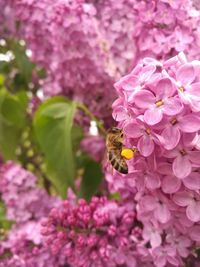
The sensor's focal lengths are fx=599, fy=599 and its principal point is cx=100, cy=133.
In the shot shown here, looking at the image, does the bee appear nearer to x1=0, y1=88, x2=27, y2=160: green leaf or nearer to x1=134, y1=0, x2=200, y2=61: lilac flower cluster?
x1=134, y1=0, x2=200, y2=61: lilac flower cluster

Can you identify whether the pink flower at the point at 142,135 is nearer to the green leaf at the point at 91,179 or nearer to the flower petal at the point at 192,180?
the flower petal at the point at 192,180

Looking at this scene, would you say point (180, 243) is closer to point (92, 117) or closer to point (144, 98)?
point (144, 98)

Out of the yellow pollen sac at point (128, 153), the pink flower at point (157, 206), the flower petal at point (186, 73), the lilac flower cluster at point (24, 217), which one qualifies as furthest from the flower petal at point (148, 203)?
the lilac flower cluster at point (24, 217)

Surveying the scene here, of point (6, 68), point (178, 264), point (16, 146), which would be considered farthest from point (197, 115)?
point (6, 68)

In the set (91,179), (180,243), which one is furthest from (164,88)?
(91,179)

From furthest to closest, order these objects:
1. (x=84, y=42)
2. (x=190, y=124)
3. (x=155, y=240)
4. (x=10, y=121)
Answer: (x=10, y=121)
(x=84, y=42)
(x=155, y=240)
(x=190, y=124)

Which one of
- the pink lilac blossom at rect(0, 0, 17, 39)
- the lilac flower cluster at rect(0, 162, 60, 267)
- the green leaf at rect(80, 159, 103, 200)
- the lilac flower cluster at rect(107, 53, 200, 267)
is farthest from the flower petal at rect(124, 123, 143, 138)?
the pink lilac blossom at rect(0, 0, 17, 39)

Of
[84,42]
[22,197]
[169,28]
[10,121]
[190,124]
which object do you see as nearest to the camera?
[190,124]
